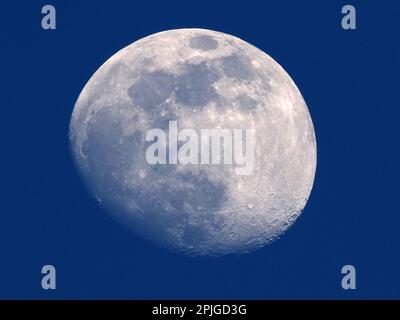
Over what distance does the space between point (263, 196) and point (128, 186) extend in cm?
269

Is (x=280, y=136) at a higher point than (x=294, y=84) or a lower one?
lower

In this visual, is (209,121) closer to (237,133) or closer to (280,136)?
(237,133)

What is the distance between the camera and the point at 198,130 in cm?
1498

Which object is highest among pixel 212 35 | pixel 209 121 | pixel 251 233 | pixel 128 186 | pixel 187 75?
pixel 212 35

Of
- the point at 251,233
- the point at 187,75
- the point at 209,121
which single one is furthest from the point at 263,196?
the point at 187,75

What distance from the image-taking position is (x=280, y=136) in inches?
618

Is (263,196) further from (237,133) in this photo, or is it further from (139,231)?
(139,231)

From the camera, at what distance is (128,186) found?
15.3m

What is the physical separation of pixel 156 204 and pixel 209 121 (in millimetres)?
1924

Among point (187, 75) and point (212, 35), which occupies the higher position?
point (212, 35)

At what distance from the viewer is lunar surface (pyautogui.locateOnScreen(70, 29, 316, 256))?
49.7ft

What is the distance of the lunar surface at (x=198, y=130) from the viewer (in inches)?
597

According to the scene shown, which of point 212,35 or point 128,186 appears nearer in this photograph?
point 128,186

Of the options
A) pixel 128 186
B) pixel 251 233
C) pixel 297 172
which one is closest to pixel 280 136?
pixel 297 172
